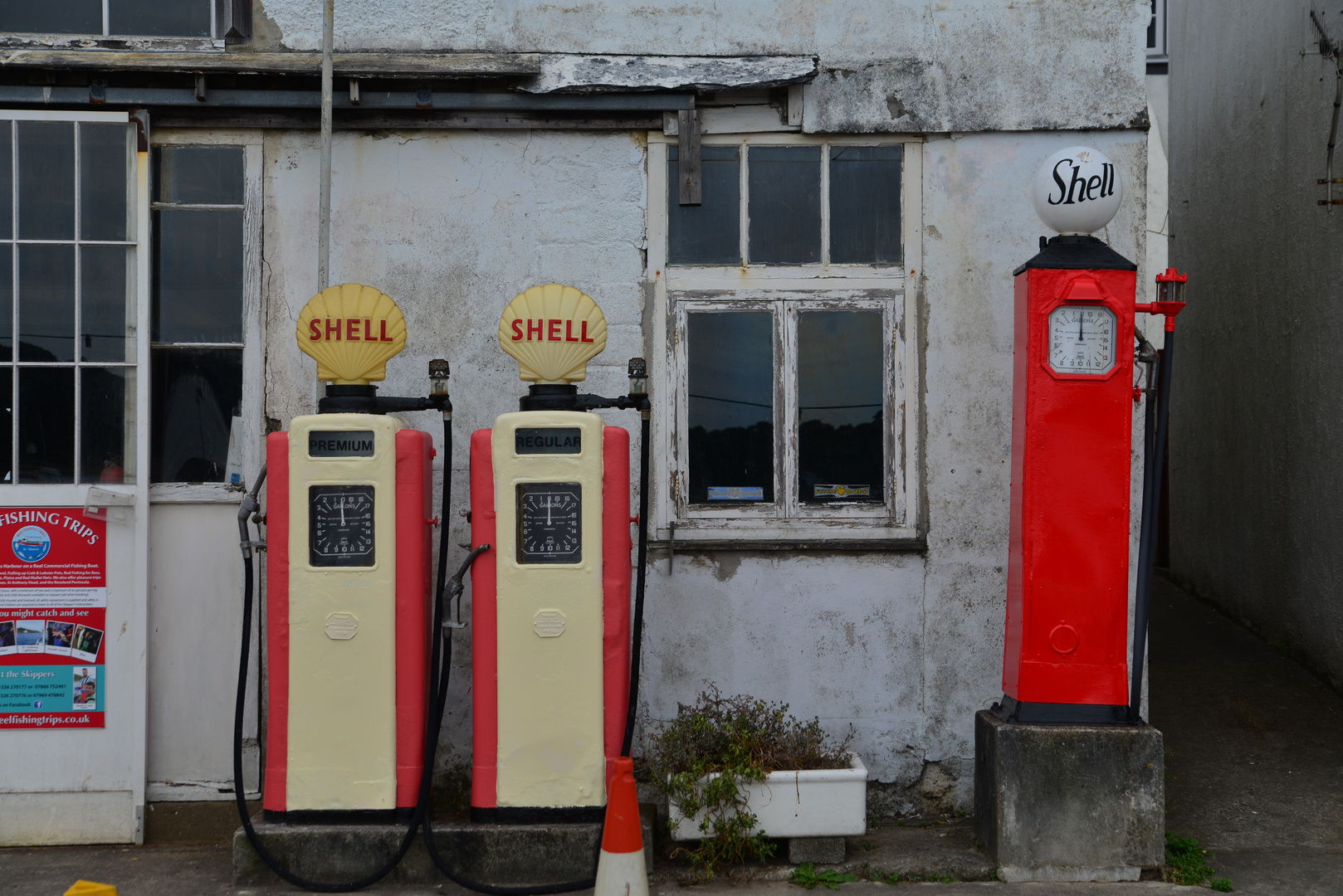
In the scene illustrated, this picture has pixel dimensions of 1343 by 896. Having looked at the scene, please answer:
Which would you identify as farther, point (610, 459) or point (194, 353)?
point (194, 353)

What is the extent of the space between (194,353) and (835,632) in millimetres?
3398

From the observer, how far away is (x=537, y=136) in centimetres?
526

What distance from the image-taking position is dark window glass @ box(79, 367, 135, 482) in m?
5.18

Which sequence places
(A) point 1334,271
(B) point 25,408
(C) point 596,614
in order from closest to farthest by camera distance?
(C) point 596,614 → (B) point 25,408 → (A) point 1334,271

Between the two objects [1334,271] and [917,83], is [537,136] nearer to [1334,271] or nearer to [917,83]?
[917,83]

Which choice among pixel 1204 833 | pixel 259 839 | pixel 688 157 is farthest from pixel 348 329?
pixel 1204 833

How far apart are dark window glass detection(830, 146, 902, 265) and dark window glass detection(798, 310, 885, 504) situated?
13.2 inches

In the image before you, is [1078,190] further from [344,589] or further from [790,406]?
[344,589]

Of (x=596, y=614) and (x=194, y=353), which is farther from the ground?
(x=194, y=353)

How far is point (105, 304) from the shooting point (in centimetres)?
518

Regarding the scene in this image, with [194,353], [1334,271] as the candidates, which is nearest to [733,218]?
[194,353]

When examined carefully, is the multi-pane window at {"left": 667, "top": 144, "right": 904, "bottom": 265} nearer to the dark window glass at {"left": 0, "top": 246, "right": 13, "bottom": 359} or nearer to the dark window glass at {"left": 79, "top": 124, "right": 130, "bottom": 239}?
Answer: the dark window glass at {"left": 79, "top": 124, "right": 130, "bottom": 239}

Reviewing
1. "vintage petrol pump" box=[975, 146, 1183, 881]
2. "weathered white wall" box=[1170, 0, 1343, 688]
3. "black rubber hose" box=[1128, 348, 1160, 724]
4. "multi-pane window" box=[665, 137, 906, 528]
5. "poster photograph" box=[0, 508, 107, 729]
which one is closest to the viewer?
"vintage petrol pump" box=[975, 146, 1183, 881]

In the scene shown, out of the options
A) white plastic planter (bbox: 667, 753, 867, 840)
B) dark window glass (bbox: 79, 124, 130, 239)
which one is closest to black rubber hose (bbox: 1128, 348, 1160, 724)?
white plastic planter (bbox: 667, 753, 867, 840)
